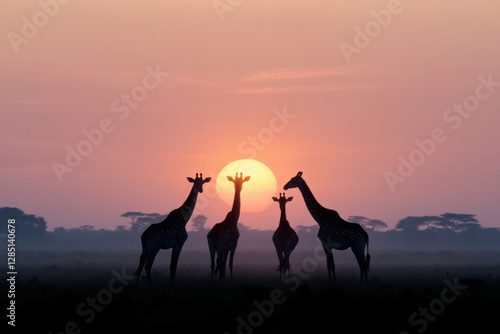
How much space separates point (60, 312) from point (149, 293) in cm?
419

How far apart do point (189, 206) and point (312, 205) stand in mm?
4329

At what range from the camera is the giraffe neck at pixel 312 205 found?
30.0 metres

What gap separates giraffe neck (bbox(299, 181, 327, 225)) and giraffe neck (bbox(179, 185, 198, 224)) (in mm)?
3883

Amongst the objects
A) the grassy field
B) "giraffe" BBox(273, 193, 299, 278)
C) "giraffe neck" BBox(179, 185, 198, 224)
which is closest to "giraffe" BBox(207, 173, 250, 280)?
"giraffe neck" BBox(179, 185, 198, 224)

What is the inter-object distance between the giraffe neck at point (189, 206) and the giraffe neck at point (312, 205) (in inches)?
153

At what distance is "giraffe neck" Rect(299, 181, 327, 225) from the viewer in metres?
30.0

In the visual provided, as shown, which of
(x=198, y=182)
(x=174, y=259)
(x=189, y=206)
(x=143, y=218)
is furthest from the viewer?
(x=143, y=218)

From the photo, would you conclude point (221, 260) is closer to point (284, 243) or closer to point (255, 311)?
point (284, 243)

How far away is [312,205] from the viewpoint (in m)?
30.4

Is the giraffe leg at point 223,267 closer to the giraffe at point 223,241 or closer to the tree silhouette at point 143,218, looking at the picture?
the giraffe at point 223,241

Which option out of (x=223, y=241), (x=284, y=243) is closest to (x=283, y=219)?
(x=284, y=243)

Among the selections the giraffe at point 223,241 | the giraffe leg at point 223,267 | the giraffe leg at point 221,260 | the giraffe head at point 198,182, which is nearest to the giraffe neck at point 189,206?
the giraffe head at point 198,182

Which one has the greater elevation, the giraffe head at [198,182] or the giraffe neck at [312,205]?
the giraffe head at [198,182]

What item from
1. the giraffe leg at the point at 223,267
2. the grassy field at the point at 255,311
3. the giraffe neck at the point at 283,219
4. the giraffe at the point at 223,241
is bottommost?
the grassy field at the point at 255,311
